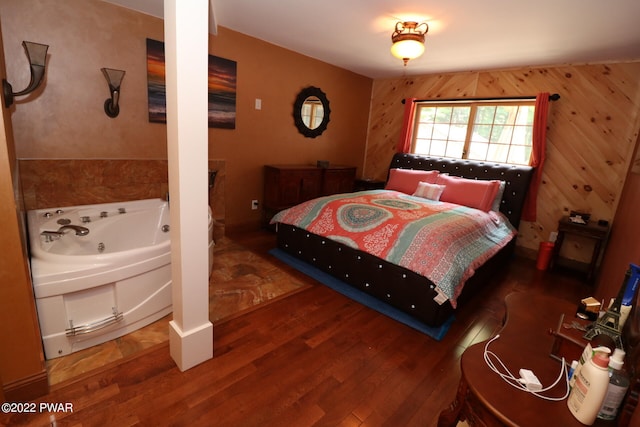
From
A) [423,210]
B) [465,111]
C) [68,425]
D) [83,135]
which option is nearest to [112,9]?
[83,135]

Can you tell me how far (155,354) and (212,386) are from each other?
441mm

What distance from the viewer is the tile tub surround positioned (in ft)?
5.49

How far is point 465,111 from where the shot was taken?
14.0 ft

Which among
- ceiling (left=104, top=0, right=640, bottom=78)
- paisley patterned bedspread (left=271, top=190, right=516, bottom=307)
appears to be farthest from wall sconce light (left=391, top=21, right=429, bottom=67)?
paisley patterned bedspread (left=271, top=190, right=516, bottom=307)

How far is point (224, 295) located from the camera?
7.96 feet

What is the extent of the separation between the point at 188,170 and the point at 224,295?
1.29 m

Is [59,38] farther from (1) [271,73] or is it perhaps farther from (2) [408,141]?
(2) [408,141]

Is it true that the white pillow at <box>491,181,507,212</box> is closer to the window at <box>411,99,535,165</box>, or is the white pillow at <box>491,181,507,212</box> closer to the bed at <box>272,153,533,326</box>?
the bed at <box>272,153,533,326</box>

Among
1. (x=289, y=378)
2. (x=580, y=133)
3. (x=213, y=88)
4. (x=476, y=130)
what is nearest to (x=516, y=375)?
(x=289, y=378)

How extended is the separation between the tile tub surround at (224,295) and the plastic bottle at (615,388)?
6.38 feet

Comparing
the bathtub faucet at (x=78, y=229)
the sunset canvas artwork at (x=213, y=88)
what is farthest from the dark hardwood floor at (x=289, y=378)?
the sunset canvas artwork at (x=213, y=88)

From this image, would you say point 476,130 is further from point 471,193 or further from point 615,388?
point 615,388

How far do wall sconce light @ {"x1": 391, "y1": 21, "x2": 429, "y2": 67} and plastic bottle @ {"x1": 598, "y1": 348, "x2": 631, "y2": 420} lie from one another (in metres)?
2.54

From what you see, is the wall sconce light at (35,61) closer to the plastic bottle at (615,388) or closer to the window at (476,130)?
the plastic bottle at (615,388)
